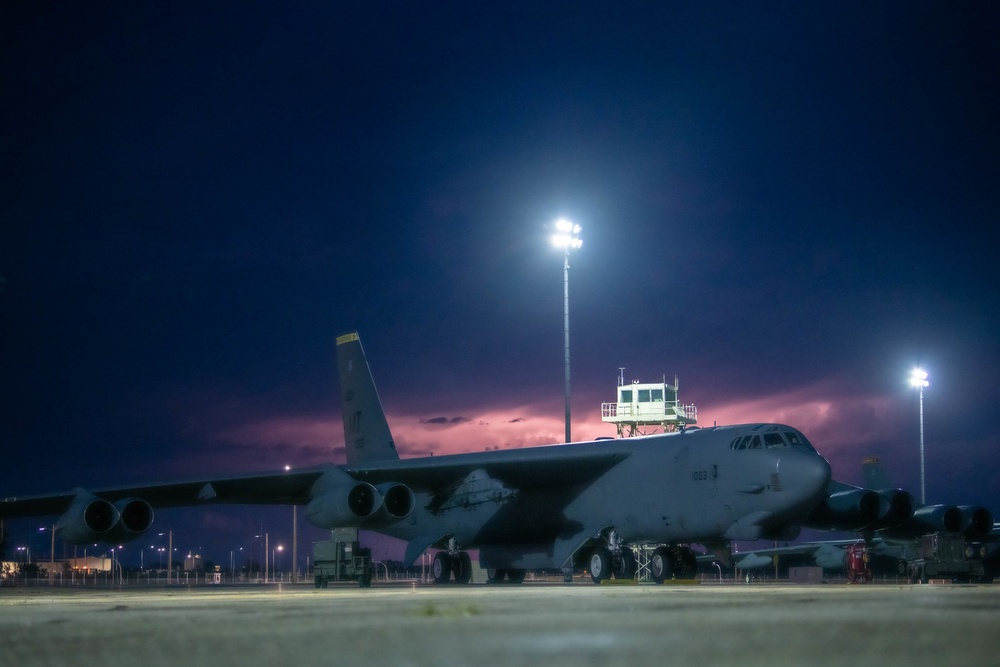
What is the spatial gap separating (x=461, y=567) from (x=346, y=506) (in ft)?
18.5

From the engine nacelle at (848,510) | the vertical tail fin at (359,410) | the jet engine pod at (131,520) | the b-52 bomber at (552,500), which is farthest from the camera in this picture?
the vertical tail fin at (359,410)

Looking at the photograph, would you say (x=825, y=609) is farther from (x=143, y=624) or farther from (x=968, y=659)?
(x=143, y=624)

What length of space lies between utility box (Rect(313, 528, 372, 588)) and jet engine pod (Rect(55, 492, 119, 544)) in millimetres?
4890

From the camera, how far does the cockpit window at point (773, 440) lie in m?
20.2

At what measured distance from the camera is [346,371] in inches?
1243

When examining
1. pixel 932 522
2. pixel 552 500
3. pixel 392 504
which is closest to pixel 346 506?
pixel 392 504

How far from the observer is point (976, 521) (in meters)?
26.9

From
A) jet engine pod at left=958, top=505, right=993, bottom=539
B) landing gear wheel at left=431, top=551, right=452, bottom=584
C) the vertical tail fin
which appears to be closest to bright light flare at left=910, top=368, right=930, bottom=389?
jet engine pod at left=958, top=505, right=993, bottom=539

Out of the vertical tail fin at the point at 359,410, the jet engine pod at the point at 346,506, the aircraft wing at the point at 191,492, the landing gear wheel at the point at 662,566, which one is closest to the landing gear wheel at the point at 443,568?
the vertical tail fin at the point at 359,410

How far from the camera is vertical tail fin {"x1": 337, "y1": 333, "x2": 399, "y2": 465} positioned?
29880mm

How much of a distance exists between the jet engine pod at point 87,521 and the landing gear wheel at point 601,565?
10718 millimetres

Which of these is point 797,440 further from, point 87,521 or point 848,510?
point 87,521

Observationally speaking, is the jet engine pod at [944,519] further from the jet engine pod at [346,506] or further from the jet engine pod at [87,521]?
the jet engine pod at [87,521]

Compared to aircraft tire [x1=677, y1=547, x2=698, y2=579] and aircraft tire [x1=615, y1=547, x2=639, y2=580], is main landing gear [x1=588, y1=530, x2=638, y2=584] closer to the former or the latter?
aircraft tire [x1=615, y1=547, x2=639, y2=580]
